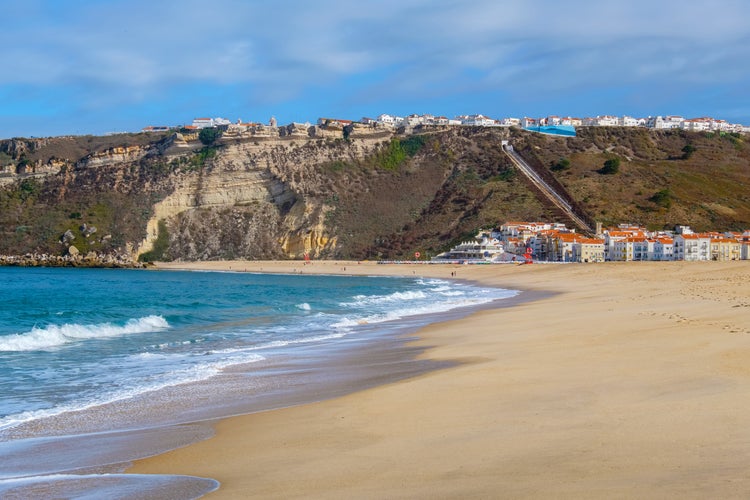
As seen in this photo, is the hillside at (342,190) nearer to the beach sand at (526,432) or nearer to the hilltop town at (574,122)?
the hilltop town at (574,122)

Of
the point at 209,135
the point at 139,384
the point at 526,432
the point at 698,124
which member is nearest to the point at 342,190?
the point at 209,135

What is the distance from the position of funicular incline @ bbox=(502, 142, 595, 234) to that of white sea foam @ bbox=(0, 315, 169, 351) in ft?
180

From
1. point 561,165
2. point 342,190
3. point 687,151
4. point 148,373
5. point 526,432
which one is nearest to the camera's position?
point 526,432

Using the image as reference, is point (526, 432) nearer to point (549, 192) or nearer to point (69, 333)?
point (69, 333)

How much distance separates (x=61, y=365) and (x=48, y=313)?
507 inches

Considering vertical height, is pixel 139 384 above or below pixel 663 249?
below

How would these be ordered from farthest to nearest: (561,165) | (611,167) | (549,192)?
(561,165), (611,167), (549,192)

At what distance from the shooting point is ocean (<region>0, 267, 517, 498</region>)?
23.9ft

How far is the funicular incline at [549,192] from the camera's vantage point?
71869 mm

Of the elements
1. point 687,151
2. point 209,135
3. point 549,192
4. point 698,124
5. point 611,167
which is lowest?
point 549,192

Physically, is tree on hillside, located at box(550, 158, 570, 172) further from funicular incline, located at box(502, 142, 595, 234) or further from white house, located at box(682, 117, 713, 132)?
white house, located at box(682, 117, 713, 132)

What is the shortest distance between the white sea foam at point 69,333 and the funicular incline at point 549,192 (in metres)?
55.0

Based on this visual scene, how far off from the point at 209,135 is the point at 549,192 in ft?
148

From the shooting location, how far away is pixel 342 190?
8831 centimetres
